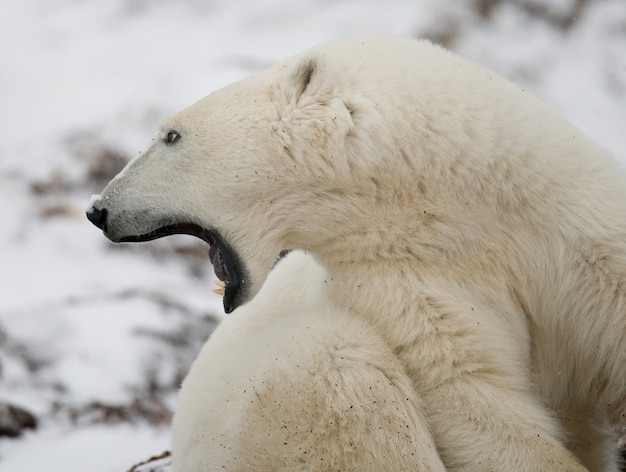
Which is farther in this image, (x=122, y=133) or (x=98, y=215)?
(x=122, y=133)

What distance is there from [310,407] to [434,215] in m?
0.85

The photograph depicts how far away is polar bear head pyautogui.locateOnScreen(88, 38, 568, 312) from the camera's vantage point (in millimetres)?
3416

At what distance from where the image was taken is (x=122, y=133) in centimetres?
812

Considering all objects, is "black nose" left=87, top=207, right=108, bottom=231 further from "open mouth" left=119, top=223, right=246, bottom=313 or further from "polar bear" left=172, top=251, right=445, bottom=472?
"polar bear" left=172, top=251, right=445, bottom=472

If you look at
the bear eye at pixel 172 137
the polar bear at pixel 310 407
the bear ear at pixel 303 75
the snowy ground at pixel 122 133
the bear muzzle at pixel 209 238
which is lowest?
Answer: the snowy ground at pixel 122 133

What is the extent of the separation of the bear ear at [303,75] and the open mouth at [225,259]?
0.64m

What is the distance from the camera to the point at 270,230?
3.56 m

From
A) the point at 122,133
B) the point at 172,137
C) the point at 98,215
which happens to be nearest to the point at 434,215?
the point at 172,137

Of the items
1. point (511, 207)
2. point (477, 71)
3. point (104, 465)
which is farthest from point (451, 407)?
point (104, 465)

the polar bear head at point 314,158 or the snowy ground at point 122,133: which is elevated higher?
the polar bear head at point 314,158

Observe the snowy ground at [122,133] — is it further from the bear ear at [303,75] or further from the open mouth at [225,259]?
the bear ear at [303,75]

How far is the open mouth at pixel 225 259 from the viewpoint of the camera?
3.63 meters

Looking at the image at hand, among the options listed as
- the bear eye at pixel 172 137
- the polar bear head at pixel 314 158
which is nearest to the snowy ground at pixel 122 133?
the polar bear head at pixel 314 158

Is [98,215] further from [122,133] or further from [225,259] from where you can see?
[122,133]
